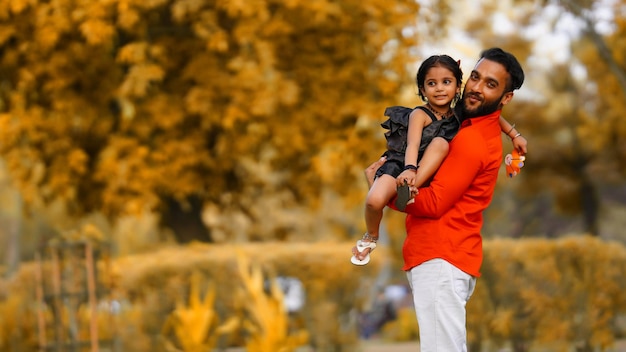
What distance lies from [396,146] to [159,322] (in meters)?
6.67

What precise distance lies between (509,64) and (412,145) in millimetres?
463

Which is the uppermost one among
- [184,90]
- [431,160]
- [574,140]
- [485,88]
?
[184,90]

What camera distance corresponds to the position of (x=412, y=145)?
375 cm

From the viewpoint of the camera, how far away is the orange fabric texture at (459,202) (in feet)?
12.4

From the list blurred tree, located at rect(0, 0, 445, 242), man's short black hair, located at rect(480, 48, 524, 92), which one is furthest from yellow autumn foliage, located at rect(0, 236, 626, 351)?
man's short black hair, located at rect(480, 48, 524, 92)

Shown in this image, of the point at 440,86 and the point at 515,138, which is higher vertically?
the point at 440,86

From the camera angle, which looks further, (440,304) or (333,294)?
(333,294)

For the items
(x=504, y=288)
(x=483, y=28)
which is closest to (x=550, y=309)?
(x=504, y=288)

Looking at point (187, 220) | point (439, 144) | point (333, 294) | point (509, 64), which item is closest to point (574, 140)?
point (187, 220)

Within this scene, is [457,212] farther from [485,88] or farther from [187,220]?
[187,220]

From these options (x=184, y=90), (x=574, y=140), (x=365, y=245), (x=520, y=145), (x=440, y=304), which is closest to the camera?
(x=440, y=304)

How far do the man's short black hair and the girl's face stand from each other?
0.16 meters

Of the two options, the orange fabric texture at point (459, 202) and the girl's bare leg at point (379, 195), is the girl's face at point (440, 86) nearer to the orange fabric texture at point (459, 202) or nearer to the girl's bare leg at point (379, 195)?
the orange fabric texture at point (459, 202)

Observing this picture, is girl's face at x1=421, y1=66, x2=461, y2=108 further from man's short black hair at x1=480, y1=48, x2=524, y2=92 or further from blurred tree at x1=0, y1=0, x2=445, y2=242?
blurred tree at x1=0, y1=0, x2=445, y2=242
